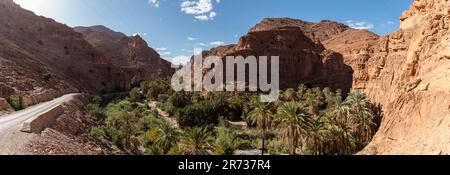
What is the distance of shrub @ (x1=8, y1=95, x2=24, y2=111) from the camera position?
33.1 meters

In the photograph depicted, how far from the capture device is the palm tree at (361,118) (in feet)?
102

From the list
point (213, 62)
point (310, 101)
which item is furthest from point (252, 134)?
point (213, 62)

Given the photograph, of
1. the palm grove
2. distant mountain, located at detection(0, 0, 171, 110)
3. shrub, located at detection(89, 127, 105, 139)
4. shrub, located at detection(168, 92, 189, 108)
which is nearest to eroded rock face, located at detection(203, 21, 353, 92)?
shrub, located at detection(168, 92, 189, 108)

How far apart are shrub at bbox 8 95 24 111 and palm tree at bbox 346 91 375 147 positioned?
32.9 metres

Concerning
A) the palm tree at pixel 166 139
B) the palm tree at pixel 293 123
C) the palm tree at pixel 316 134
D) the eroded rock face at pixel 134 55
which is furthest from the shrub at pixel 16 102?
the eroded rock face at pixel 134 55

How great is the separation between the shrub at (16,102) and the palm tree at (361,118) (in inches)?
1294

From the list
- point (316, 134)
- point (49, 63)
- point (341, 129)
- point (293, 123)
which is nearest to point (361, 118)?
point (341, 129)

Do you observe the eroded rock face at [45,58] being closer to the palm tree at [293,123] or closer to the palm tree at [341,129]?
the palm tree at [293,123]

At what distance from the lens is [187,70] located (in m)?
102

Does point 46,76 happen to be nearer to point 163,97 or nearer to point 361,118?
point 163,97

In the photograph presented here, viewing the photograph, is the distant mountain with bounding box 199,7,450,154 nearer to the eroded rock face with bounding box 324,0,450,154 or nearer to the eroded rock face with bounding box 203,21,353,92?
the eroded rock face with bounding box 324,0,450,154

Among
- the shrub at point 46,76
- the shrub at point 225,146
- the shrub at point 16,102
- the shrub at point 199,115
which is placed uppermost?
the shrub at point 46,76

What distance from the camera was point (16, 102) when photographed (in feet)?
111
